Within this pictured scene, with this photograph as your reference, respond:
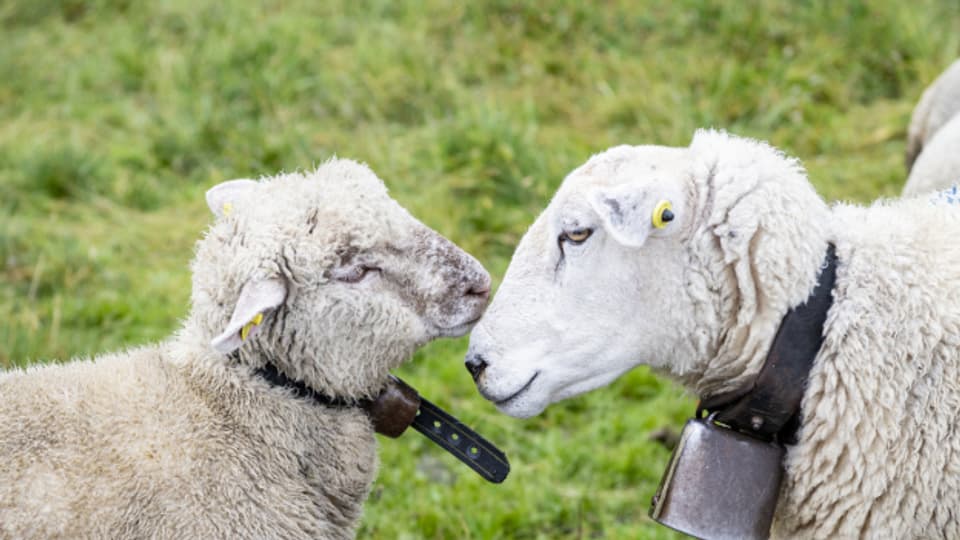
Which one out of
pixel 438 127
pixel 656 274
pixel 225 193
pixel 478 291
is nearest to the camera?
pixel 656 274

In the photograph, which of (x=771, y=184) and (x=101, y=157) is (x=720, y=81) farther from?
(x=771, y=184)

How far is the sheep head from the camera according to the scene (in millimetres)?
2449

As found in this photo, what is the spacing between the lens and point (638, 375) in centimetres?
466

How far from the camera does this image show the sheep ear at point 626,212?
2.39m

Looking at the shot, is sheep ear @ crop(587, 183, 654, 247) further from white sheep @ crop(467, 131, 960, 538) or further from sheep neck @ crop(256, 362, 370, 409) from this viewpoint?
sheep neck @ crop(256, 362, 370, 409)

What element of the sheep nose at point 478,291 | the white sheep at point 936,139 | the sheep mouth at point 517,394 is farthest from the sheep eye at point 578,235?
the white sheep at point 936,139

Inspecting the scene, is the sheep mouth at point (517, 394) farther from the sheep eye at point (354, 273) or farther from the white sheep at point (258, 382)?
the sheep eye at point (354, 273)

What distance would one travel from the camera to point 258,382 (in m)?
2.83

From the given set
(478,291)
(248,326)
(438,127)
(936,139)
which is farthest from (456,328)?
(438,127)

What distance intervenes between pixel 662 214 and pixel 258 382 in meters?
1.14

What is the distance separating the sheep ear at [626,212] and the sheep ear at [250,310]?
0.83 m

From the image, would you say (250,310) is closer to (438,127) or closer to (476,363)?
(476,363)

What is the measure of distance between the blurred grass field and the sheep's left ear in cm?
173

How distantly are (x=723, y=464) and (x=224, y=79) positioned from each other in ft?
17.3
